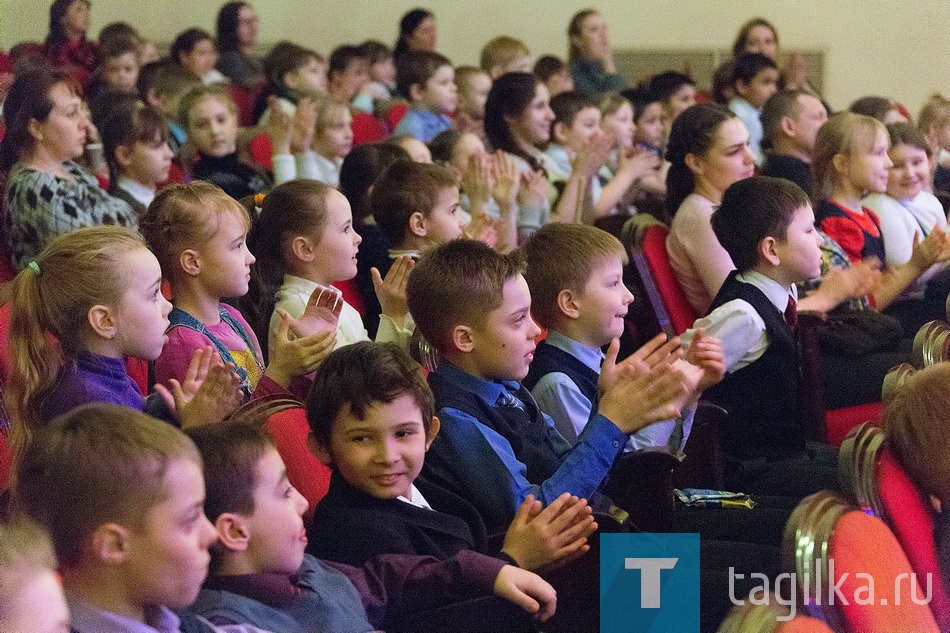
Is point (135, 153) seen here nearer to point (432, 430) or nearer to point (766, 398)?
point (766, 398)

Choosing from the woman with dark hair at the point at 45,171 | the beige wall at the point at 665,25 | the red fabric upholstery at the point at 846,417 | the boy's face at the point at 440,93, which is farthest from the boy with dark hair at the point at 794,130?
the beige wall at the point at 665,25

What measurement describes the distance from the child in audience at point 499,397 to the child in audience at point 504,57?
4.43 metres

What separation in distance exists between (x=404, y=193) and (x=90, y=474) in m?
1.87

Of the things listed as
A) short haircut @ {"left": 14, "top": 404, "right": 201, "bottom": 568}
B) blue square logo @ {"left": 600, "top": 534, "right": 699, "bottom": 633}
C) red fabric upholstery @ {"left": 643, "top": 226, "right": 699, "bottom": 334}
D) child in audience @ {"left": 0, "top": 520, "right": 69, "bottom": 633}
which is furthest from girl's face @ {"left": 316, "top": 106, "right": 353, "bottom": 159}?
child in audience @ {"left": 0, "top": 520, "right": 69, "bottom": 633}

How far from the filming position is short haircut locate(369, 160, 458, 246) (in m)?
3.04

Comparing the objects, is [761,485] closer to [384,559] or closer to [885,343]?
[885,343]

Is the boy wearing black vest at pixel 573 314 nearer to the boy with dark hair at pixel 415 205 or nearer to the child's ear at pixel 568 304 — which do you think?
the child's ear at pixel 568 304

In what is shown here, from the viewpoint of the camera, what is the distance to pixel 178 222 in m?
2.36

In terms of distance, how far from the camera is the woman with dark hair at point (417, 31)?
7.06 metres

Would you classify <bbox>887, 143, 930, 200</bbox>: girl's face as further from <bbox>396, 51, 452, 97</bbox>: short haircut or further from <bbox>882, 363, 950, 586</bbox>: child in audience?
<bbox>396, 51, 452, 97</bbox>: short haircut

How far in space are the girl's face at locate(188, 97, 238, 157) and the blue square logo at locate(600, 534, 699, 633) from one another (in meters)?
3.09

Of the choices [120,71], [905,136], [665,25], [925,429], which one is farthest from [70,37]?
[925,429]

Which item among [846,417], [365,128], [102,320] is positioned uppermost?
[102,320]

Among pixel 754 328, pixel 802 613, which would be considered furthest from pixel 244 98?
pixel 802 613
